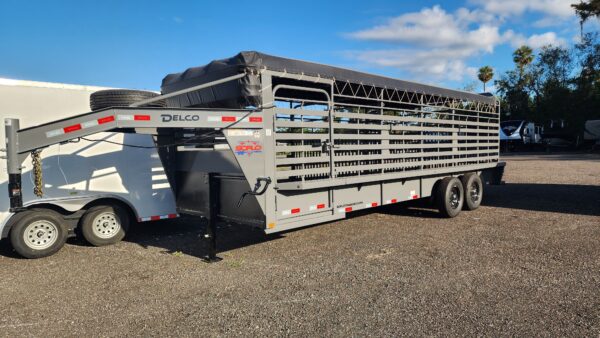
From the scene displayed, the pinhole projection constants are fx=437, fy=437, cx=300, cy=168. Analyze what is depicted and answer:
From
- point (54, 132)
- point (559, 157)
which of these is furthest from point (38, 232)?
point (559, 157)

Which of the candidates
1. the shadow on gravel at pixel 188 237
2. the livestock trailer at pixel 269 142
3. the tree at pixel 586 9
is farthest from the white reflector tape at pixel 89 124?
the tree at pixel 586 9

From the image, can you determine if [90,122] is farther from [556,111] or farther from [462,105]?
[556,111]

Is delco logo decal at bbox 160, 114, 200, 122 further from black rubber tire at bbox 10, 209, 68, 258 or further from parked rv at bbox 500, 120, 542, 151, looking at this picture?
parked rv at bbox 500, 120, 542, 151

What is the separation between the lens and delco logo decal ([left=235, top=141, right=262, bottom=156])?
4906mm

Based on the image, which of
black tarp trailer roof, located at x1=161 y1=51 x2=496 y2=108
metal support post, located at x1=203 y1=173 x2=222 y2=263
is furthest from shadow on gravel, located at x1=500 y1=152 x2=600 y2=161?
metal support post, located at x1=203 y1=173 x2=222 y2=263

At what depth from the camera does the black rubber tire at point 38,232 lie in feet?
18.7

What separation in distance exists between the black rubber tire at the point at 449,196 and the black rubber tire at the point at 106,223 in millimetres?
5324

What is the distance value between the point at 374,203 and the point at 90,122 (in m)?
3.96

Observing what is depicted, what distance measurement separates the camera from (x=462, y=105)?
877 cm

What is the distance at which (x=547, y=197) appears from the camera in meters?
10.4

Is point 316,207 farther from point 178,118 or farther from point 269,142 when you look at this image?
point 178,118

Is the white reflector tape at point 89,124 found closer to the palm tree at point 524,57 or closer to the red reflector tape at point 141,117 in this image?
the red reflector tape at point 141,117

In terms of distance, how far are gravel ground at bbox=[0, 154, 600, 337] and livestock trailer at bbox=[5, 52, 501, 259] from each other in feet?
1.82

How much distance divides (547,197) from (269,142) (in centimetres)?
819
